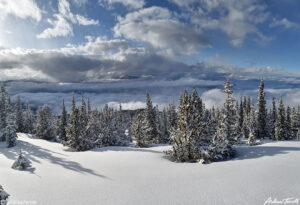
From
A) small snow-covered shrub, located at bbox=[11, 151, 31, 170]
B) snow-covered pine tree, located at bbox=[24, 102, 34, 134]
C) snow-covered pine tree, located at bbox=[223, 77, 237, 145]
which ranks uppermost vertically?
snow-covered pine tree, located at bbox=[223, 77, 237, 145]

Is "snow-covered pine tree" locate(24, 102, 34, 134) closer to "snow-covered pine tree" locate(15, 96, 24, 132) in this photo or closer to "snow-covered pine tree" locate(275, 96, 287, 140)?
"snow-covered pine tree" locate(15, 96, 24, 132)

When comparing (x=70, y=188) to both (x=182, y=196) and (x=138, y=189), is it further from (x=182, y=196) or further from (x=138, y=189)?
(x=182, y=196)

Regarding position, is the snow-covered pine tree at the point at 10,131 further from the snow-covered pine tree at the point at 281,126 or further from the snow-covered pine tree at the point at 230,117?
the snow-covered pine tree at the point at 281,126

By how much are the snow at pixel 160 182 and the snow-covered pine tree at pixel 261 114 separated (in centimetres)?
3293

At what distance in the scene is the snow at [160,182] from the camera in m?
8.64

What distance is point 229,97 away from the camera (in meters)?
20.9

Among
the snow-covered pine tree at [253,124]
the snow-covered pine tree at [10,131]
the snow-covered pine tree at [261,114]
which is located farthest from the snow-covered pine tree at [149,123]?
the snow-covered pine tree at [10,131]

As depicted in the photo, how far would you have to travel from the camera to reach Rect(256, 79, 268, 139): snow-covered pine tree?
43103mm

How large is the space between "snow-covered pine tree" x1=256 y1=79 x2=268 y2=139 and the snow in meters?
32.9

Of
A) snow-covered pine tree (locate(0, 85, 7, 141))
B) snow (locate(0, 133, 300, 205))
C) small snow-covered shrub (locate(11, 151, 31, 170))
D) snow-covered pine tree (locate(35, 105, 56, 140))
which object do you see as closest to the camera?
snow (locate(0, 133, 300, 205))

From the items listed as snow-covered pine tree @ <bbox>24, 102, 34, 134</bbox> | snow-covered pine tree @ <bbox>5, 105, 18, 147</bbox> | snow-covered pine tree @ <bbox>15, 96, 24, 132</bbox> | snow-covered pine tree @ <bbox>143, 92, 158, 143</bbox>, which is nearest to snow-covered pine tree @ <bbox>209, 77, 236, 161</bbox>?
snow-covered pine tree @ <bbox>143, 92, 158, 143</bbox>

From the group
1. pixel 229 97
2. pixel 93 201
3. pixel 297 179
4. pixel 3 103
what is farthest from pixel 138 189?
pixel 3 103

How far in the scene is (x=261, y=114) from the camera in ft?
147

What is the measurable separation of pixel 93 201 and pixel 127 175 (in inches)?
162
